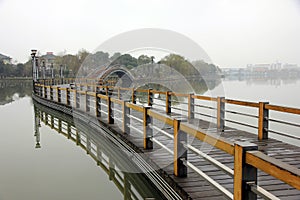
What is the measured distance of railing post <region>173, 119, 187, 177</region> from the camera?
3.59 meters

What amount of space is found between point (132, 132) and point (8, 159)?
273cm

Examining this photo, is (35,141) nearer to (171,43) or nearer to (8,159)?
(8,159)

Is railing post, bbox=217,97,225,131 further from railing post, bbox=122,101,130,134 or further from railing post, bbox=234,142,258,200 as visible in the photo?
railing post, bbox=234,142,258,200

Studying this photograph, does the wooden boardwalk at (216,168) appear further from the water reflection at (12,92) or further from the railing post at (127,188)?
the water reflection at (12,92)

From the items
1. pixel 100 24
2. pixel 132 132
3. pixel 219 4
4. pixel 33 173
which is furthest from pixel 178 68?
pixel 33 173

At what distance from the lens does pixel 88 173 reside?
5.85 meters

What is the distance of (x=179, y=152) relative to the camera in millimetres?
3613

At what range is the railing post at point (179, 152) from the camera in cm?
359

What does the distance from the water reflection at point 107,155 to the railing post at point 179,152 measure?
51 cm

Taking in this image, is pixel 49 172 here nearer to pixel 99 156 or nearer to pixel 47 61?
pixel 99 156

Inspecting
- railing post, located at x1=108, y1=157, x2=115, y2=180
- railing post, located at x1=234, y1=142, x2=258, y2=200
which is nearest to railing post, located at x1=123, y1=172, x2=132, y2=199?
railing post, located at x1=108, y1=157, x2=115, y2=180

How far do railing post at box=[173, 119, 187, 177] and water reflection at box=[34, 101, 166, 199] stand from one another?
51 cm

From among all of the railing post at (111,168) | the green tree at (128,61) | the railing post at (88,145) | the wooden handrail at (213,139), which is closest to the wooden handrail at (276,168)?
the wooden handrail at (213,139)

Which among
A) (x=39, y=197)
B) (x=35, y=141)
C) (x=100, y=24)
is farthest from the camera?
(x=100, y=24)
